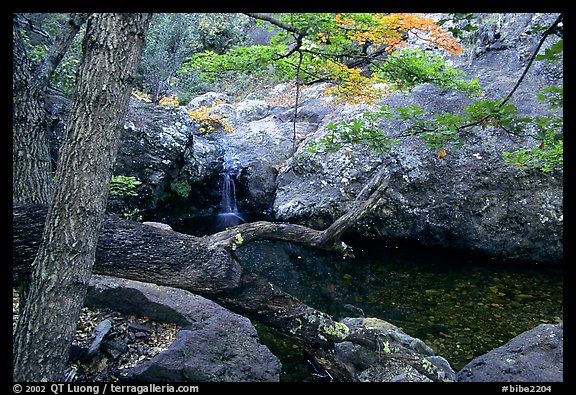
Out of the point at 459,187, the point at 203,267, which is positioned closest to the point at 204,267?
the point at 203,267

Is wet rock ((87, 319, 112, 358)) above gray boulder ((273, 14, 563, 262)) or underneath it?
underneath

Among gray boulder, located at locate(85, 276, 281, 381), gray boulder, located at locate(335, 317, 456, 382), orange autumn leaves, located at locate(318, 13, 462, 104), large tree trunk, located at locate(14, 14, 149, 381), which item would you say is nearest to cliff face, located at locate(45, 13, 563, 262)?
orange autumn leaves, located at locate(318, 13, 462, 104)

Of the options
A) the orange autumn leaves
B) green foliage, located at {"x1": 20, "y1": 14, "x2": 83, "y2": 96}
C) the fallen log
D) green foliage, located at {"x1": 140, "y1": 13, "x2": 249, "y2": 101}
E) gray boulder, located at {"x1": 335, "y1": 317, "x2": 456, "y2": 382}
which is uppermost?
green foliage, located at {"x1": 140, "y1": 13, "x2": 249, "y2": 101}

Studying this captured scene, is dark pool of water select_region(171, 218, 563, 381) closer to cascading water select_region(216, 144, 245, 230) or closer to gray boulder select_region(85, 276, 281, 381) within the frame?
gray boulder select_region(85, 276, 281, 381)

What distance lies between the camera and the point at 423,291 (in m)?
6.67

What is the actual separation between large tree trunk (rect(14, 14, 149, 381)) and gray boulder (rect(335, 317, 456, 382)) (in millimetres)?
2736

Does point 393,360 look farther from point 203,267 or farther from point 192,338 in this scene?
point 203,267

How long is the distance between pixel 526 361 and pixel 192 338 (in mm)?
3584

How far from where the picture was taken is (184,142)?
9.43 meters

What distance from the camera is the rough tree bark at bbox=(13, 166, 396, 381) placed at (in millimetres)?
2771

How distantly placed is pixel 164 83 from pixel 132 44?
13.3m

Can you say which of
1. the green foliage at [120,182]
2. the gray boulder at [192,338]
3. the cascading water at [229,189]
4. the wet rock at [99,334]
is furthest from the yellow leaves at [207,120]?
the wet rock at [99,334]
